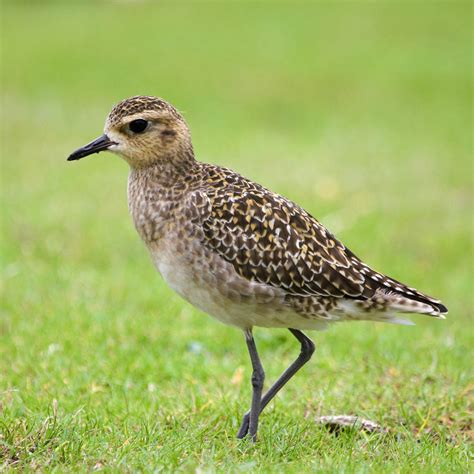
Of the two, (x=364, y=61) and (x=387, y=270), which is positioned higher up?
(x=364, y=61)

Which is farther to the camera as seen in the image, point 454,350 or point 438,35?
point 438,35

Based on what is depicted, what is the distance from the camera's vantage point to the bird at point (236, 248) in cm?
543

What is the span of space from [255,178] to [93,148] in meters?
8.63

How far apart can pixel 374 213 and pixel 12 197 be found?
5045 millimetres

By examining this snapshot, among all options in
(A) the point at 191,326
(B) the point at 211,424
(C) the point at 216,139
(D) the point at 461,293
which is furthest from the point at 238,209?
(C) the point at 216,139

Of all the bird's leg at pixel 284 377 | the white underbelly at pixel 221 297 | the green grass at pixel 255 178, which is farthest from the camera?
the bird's leg at pixel 284 377

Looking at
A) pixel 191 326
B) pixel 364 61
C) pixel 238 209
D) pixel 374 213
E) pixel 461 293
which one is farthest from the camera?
pixel 364 61

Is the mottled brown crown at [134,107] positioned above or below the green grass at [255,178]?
above

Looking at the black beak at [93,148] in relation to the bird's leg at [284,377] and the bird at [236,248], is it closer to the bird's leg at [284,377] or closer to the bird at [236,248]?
the bird at [236,248]

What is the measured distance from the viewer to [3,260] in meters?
10.1

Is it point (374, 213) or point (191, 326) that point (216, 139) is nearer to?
point (374, 213)

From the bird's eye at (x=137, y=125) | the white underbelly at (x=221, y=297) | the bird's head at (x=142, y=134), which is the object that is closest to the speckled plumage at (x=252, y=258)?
the white underbelly at (x=221, y=297)

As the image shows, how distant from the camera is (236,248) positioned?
5438mm

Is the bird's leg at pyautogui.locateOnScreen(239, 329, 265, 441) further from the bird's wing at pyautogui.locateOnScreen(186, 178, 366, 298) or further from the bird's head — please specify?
the bird's head
